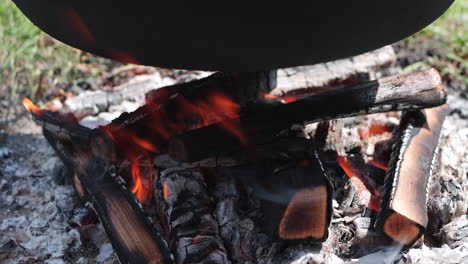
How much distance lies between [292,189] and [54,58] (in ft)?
4.37

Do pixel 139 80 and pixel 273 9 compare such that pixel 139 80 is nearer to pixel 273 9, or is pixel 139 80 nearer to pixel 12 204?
pixel 12 204

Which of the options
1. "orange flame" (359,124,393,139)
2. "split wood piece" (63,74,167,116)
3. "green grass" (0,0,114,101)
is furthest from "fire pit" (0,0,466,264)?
"green grass" (0,0,114,101)

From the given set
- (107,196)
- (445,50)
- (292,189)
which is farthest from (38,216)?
(445,50)

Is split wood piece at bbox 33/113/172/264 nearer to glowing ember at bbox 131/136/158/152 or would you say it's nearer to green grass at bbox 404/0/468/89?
glowing ember at bbox 131/136/158/152

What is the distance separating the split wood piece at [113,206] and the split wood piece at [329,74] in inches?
25.2

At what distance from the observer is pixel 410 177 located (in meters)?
1.44

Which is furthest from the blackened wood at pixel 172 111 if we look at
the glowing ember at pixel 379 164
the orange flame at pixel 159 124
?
the glowing ember at pixel 379 164

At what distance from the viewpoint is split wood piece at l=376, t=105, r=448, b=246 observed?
135cm

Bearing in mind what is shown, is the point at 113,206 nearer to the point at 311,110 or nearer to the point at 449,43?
the point at 311,110

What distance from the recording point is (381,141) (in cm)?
175

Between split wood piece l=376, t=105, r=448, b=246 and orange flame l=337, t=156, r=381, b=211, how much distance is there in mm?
67

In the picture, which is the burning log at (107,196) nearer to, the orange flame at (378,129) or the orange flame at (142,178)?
the orange flame at (142,178)

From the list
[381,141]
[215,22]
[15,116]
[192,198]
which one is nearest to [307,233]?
[192,198]

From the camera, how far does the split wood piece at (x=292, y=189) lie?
53.8 inches
